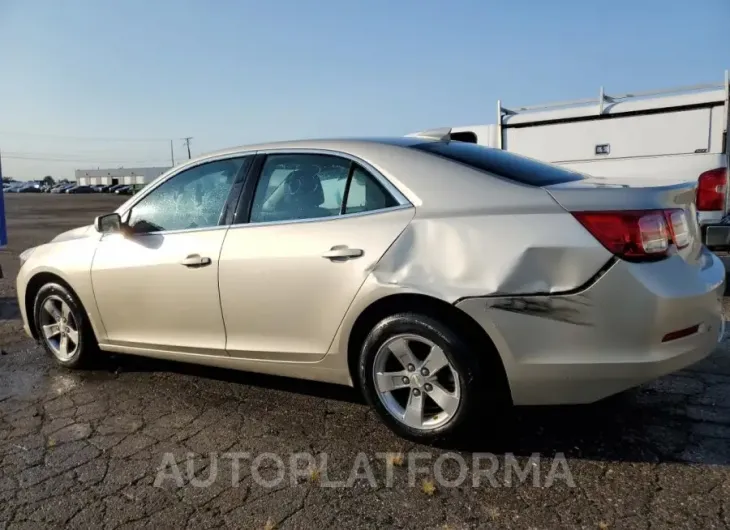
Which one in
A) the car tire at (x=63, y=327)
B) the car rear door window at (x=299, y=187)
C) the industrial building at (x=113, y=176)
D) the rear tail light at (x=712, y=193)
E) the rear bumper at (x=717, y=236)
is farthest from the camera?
the industrial building at (x=113, y=176)

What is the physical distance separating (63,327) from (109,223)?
3.14 ft

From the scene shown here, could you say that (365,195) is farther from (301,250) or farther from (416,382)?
(416,382)

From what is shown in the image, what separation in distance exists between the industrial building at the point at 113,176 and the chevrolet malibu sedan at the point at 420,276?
110 meters

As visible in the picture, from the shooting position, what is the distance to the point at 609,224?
259 centimetres

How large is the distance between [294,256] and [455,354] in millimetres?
977

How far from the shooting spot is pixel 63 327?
4.48 meters

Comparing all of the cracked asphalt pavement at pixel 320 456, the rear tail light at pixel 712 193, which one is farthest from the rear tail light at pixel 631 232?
the rear tail light at pixel 712 193

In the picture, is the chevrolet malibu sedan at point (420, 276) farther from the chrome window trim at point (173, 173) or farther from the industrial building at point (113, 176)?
the industrial building at point (113, 176)

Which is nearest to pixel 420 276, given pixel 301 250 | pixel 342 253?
pixel 342 253

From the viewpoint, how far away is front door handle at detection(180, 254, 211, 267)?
353cm

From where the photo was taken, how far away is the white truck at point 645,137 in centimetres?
651

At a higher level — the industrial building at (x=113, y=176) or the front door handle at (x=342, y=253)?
the industrial building at (x=113, y=176)

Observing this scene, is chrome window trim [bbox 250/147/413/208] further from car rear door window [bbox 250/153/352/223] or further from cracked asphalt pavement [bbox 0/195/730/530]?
cracked asphalt pavement [bbox 0/195/730/530]

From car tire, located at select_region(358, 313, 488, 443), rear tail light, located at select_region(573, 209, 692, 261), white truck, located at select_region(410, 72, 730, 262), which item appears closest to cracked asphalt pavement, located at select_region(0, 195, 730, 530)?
car tire, located at select_region(358, 313, 488, 443)
